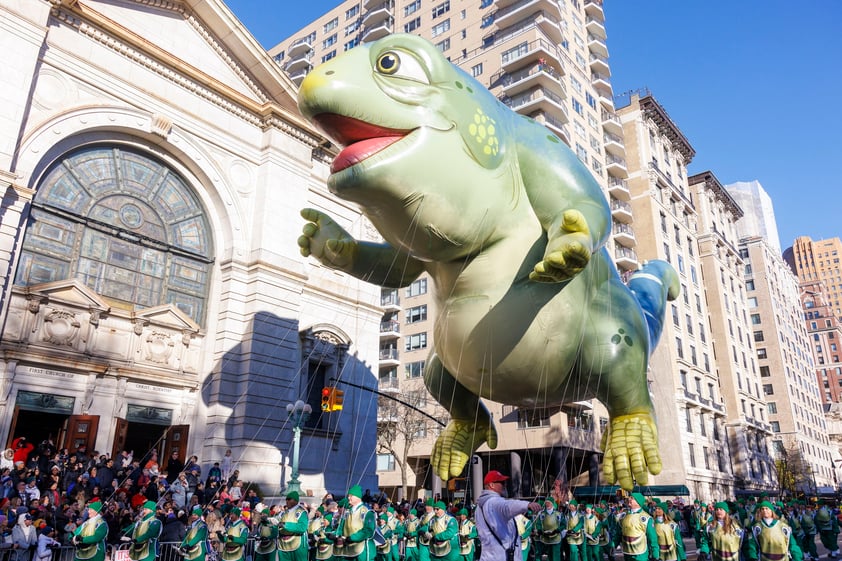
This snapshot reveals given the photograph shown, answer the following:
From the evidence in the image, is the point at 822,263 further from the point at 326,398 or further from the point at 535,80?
the point at 326,398

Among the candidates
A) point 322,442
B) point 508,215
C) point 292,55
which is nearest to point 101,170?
point 322,442

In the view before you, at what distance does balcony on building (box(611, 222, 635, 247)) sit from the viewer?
43594 mm

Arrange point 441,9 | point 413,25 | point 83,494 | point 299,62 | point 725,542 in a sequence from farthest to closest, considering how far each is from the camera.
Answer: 1. point 299,62
2. point 413,25
3. point 441,9
4. point 83,494
5. point 725,542

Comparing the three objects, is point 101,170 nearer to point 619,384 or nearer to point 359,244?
point 359,244

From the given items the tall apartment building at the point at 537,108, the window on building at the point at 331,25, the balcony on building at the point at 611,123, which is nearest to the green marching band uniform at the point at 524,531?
the tall apartment building at the point at 537,108

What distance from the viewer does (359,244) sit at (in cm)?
589

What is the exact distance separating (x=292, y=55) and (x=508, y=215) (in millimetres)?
63086

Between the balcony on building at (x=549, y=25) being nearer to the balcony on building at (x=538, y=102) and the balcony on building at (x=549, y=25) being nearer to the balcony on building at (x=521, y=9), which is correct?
the balcony on building at (x=521, y=9)

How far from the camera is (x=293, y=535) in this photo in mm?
9719

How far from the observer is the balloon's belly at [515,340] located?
16.4 ft

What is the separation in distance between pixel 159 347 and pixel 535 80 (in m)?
31.2

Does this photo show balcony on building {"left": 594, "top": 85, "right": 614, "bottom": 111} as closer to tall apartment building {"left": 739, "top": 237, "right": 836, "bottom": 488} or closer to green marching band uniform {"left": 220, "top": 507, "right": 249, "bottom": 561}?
tall apartment building {"left": 739, "top": 237, "right": 836, "bottom": 488}

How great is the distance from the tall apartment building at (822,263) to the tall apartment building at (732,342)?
290 ft

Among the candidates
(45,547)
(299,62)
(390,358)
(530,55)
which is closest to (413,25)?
(299,62)
